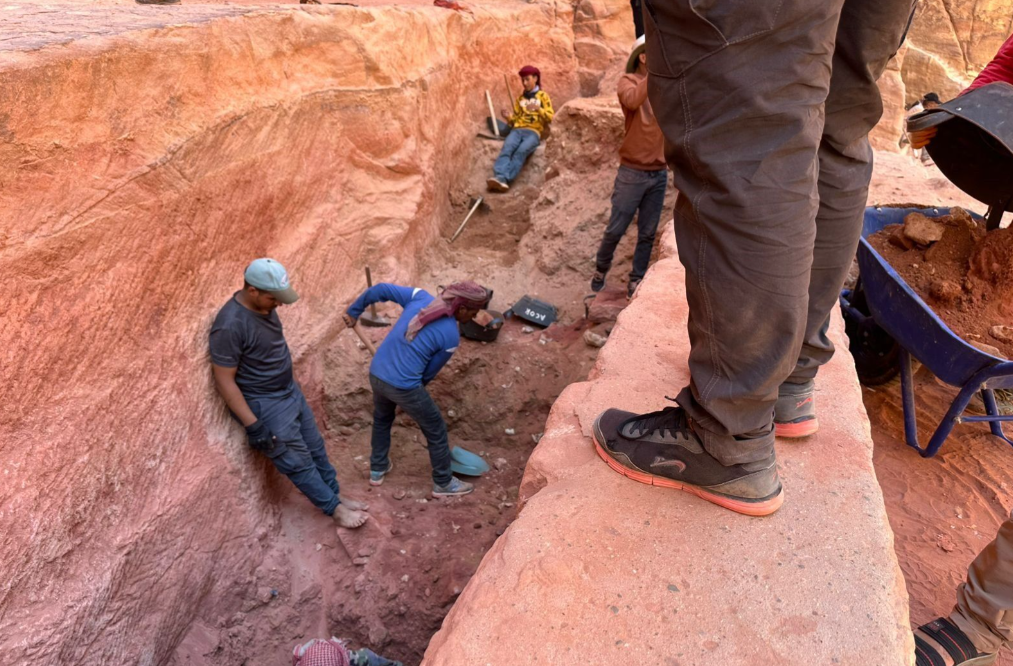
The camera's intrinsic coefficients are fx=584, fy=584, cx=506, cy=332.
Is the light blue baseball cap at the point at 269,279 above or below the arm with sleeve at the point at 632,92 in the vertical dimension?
below

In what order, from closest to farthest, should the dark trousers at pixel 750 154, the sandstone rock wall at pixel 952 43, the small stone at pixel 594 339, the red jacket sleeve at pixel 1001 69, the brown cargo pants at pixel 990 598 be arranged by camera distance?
1. the dark trousers at pixel 750 154
2. the brown cargo pants at pixel 990 598
3. the red jacket sleeve at pixel 1001 69
4. the small stone at pixel 594 339
5. the sandstone rock wall at pixel 952 43

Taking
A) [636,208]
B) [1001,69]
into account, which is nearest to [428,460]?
[636,208]

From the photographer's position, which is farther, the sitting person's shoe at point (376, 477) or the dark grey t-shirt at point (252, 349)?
the sitting person's shoe at point (376, 477)

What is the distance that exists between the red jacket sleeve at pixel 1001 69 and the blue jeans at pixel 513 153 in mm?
4967

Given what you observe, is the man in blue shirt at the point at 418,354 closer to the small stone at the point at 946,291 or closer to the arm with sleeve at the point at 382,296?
the arm with sleeve at the point at 382,296

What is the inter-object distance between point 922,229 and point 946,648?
236cm

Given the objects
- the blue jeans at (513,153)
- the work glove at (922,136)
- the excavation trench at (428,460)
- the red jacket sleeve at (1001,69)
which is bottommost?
the excavation trench at (428,460)

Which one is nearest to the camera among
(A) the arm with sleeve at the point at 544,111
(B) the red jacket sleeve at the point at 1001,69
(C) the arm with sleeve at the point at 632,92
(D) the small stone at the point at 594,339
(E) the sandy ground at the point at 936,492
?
(E) the sandy ground at the point at 936,492

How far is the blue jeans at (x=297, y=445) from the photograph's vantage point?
11.1 feet

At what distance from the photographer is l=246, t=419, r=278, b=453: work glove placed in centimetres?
331

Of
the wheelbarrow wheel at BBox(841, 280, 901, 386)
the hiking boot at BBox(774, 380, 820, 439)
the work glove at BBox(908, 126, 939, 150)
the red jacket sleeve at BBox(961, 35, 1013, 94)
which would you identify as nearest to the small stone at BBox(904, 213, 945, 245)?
the wheelbarrow wheel at BBox(841, 280, 901, 386)

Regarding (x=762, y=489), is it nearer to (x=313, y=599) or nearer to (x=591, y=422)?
(x=591, y=422)

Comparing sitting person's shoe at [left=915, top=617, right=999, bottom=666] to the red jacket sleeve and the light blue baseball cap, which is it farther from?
the light blue baseball cap

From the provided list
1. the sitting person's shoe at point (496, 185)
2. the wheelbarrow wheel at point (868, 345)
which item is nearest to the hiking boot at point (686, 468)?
the wheelbarrow wheel at point (868, 345)
